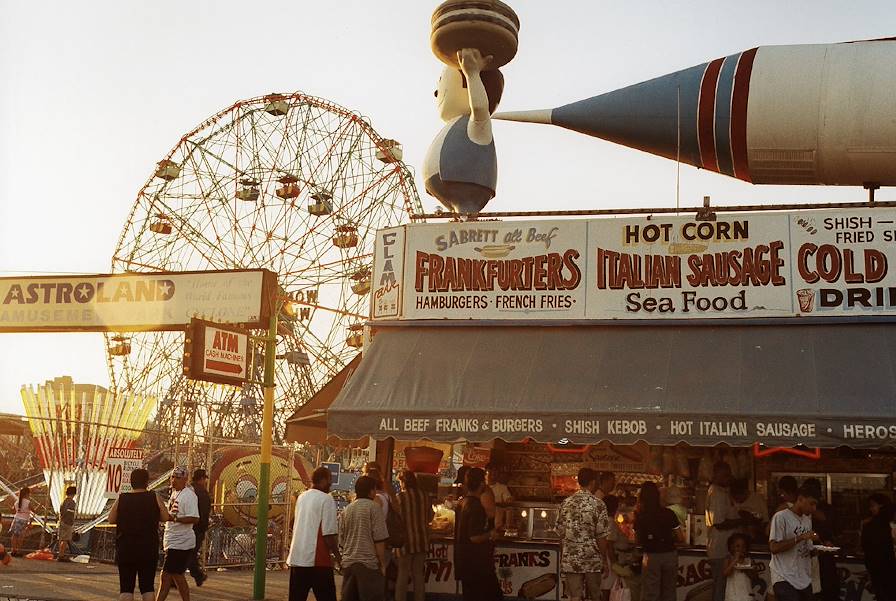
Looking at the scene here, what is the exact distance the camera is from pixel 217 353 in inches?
526

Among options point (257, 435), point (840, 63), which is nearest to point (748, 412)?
point (840, 63)

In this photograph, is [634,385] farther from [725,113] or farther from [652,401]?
[725,113]

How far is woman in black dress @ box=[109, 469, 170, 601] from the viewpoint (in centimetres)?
942

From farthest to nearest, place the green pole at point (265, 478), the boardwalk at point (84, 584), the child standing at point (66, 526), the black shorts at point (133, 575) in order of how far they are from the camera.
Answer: the child standing at point (66, 526) < the green pole at point (265, 478) < the boardwalk at point (84, 584) < the black shorts at point (133, 575)

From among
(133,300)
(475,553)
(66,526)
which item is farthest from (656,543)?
(66,526)

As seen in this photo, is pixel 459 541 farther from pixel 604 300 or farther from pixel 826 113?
pixel 826 113

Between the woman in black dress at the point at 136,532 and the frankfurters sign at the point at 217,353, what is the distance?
3383 millimetres

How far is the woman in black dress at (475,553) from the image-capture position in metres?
9.95

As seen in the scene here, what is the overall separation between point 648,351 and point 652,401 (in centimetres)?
93

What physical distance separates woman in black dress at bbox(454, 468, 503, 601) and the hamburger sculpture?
16.9ft

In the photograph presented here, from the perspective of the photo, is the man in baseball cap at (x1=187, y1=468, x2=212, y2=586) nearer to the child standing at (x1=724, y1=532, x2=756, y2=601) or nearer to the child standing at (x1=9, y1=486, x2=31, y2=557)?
the child standing at (x1=9, y1=486, x2=31, y2=557)

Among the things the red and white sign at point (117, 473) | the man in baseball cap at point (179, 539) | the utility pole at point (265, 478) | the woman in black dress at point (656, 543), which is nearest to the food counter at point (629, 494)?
the woman in black dress at point (656, 543)

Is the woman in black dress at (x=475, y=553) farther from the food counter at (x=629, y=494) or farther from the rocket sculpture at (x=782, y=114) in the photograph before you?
the rocket sculpture at (x=782, y=114)

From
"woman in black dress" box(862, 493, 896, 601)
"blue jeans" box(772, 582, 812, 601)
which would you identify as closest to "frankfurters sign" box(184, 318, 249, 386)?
"blue jeans" box(772, 582, 812, 601)
